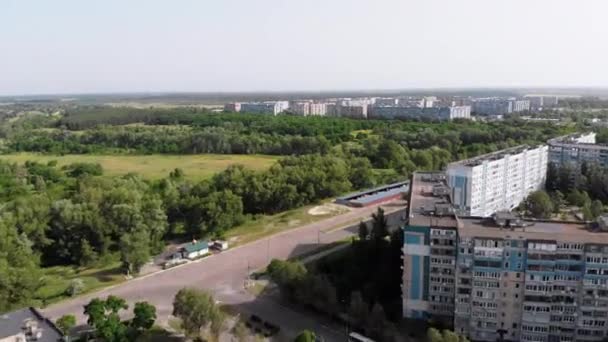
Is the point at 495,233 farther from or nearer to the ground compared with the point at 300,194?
farther from the ground

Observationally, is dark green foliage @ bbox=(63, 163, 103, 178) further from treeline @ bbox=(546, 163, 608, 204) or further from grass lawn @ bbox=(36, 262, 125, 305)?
treeline @ bbox=(546, 163, 608, 204)

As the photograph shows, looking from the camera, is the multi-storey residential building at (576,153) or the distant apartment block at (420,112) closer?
the multi-storey residential building at (576,153)

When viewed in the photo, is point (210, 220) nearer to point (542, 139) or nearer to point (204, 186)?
point (204, 186)

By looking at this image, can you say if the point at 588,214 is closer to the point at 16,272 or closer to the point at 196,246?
the point at 196,246

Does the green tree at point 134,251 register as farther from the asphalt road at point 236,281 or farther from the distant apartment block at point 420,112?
the distant apartment block at point 420,112

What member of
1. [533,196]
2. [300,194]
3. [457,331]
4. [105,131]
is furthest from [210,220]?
[105,131]

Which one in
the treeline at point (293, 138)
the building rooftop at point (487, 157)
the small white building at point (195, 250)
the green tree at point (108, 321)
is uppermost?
the building rooftop at point (487, 157)

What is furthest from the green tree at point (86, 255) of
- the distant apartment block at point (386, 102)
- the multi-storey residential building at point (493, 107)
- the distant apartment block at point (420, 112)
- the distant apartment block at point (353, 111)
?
the multi-storey residential building at point (493, 107)
